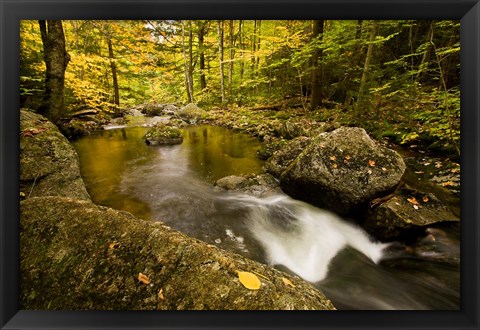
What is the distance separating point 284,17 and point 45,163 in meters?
2.93

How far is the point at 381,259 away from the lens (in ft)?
8.23

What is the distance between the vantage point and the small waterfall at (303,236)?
256 centimetres

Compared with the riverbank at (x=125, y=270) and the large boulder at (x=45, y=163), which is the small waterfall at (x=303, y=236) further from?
the large boulder at (x=45, y=163)

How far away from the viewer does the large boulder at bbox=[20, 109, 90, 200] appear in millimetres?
2475

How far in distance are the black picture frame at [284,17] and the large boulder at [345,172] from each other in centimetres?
131

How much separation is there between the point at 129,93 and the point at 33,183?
12502 mm

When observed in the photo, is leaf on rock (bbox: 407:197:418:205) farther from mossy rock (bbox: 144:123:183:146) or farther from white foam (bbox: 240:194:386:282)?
mossy rock (bbox: 144:123:183:146)

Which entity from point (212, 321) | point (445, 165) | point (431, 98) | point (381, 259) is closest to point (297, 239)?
point (381, 259)

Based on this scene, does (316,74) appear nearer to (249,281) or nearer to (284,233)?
(284,233)

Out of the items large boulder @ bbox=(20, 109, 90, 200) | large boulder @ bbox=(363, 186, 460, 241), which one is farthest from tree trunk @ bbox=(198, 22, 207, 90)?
large boulder @ bbox=(363, 186, 460, 241)

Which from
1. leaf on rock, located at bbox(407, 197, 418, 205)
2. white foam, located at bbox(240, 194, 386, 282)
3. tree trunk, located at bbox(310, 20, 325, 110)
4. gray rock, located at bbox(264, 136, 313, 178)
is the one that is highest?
tree trunk, located at bbox(310, 20, 325, 110)

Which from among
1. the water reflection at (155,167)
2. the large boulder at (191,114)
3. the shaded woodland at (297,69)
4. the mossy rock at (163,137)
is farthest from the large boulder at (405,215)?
the large boulder at (191,114)

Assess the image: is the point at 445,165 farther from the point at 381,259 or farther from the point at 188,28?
the point at 188,28

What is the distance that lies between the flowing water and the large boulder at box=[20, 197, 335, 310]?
3.57 feet
